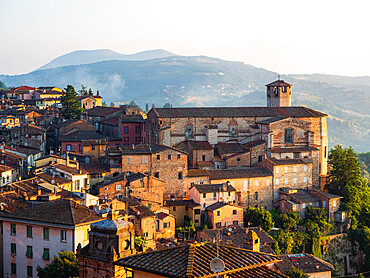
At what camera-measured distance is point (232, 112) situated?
200ft

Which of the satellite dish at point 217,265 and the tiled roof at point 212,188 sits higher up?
the satellite dish at point 217,265

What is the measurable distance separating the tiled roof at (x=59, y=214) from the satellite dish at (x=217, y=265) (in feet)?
60.6

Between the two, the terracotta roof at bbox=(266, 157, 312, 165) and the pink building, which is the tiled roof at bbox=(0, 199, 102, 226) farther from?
the terracotta roof at bbox=(266, 157, 312, 165)

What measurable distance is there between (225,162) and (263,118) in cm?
789

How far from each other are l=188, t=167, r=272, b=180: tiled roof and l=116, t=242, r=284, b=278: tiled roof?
1553 inches

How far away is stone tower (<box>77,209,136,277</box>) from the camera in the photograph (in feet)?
56.1

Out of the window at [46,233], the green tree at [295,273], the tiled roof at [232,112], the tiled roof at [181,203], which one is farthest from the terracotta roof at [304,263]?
the tiled roof at [232,112]

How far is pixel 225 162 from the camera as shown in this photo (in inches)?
2222

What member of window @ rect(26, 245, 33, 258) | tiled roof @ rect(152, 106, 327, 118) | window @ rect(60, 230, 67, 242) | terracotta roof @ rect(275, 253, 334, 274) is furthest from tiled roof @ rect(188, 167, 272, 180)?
window @ rect(60, 230, 67, 242)

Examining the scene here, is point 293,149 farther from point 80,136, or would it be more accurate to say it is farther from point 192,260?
point 192,260

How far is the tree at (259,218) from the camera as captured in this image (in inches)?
1977

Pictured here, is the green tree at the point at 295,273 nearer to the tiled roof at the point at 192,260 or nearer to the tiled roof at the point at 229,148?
the tiled roof at the point at 229,148


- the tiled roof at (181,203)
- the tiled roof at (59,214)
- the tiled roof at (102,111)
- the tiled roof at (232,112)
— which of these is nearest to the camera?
the tiled roof at (59,214)

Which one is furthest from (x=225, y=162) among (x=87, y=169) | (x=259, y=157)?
(x=87, y=169)
